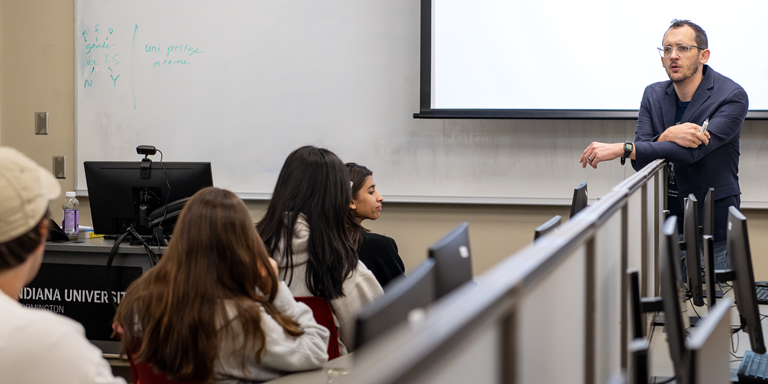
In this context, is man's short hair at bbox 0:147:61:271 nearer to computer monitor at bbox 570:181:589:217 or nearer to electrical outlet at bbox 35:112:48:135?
computer monitor at bbox 570:181:589:217

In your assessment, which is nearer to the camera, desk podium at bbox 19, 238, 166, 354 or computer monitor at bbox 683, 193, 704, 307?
computer monitor at bbox 683, 193, 704, 307

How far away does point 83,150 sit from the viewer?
4.03 metres

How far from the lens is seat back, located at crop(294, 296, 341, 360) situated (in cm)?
172

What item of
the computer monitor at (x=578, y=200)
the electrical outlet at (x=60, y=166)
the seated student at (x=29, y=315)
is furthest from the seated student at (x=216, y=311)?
the electrical outlet at (x=60, y=166)

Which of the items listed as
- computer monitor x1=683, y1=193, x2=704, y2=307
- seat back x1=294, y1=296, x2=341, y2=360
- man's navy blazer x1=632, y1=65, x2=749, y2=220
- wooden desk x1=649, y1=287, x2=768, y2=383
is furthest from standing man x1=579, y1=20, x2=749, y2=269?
seat back x1=294, y1=296, x2=341, y2=360

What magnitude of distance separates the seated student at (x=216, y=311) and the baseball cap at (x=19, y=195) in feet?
1.44

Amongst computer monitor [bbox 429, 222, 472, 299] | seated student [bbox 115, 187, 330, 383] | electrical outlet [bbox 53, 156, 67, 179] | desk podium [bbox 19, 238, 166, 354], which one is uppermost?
electrical outlet [bbox 53, 156, 67, 179]

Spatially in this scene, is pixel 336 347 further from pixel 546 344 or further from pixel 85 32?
pixel 85 32

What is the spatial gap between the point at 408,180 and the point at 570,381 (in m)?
2.93

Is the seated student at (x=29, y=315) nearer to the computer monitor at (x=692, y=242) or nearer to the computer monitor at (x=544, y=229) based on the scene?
the computer monitor at (x=544, y=229)

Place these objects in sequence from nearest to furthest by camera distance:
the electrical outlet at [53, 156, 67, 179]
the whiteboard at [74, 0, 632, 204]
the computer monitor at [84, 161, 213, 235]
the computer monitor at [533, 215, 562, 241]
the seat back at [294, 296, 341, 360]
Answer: the computer monitor at [533, 215, 562, 241]
the seat back at [294, 296, 341, 360]
the computer monitor at [84, 161, 213, 235]
the whiteboard at [74, 0, 632, 204]
the electrical outlet at [53, 156, 67, 179]

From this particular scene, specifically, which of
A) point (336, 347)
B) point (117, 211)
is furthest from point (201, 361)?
point (117, 211)

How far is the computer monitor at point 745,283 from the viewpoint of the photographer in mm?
1346

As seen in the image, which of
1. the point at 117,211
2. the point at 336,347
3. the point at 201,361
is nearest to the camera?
the point at 201,361
